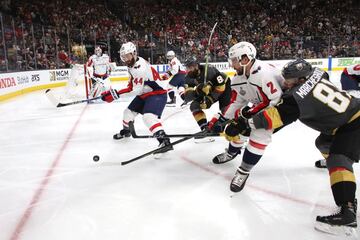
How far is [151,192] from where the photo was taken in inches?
101

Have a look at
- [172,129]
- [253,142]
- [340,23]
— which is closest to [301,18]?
[340,23]

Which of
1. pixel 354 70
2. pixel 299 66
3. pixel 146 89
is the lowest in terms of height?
pixel 146 89

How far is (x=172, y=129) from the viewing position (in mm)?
4770

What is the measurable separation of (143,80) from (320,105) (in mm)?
2102

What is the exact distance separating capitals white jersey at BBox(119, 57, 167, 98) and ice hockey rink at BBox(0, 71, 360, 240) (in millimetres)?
628

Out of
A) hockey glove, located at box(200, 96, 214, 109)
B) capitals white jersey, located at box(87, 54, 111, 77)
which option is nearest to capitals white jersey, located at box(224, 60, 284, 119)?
hockey glove, located at box(200, 96, 214, 109)

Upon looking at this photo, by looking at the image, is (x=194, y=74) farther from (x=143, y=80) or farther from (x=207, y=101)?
(x=143, y=80)

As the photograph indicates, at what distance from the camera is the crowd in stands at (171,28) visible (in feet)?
32.9

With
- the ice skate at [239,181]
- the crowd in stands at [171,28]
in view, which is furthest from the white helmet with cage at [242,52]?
the crowd in stands at [171,28]

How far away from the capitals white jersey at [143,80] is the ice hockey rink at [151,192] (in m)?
0.63

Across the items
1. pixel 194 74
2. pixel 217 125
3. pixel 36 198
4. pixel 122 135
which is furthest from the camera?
pixel 122 135

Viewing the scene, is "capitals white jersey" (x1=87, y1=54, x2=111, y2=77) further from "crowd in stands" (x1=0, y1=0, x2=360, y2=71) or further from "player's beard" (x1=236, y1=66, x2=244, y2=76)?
"player's beard" (x1=236, y1=66, x2=244, y2=76)

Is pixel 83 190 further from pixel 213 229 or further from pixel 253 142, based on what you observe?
pixel 253 142

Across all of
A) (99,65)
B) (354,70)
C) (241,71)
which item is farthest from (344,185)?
(99,65)
